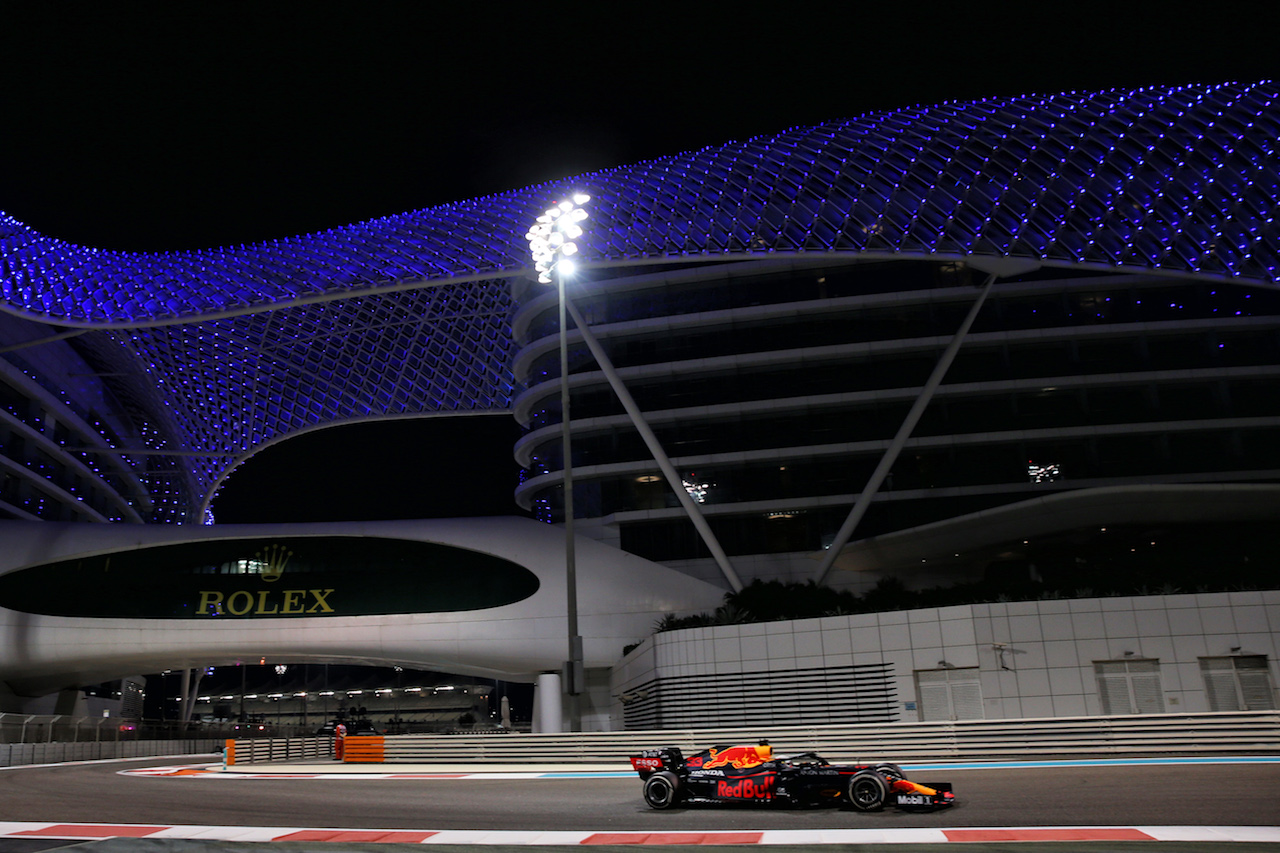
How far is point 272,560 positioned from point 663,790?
108 ft

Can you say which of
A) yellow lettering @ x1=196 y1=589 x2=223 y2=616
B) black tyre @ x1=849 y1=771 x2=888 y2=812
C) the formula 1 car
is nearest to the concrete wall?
the formula 1 car

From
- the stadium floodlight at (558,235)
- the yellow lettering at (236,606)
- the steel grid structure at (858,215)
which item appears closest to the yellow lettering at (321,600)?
the yellow lettering at (236,606)

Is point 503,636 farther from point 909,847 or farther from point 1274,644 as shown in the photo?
point 909,847

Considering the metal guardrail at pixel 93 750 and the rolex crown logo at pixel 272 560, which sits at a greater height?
the rolex crown logo at pixel 272 560

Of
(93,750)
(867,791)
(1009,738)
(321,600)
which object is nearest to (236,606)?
(321,600)

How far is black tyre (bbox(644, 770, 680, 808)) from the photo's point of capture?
13648 millimetres

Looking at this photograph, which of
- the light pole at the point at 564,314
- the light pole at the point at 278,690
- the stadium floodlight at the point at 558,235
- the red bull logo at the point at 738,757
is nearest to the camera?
the red bull logo at the point at 738,757

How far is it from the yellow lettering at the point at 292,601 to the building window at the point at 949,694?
25.1 meters

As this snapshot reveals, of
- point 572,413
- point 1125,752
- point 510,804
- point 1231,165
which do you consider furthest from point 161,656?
point 1231,165

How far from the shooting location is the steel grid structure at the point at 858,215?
3359cm

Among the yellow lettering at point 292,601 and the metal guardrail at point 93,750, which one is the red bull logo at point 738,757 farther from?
the yellow lettering at point 292,601

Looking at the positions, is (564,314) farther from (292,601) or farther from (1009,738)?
(292,601)

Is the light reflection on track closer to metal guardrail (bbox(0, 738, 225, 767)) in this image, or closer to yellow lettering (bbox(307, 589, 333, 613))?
metal guardrail (bbox(0, 738, 225, 767))

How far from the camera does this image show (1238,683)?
28.1m
